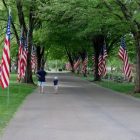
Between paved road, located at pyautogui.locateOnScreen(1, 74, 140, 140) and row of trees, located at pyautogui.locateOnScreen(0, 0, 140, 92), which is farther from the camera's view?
row of trees, located at pyautogui.locateOnScreen(0, 0, 140, 92)

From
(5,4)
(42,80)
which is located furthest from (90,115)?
(5,4)

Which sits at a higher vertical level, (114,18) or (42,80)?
(114,18)

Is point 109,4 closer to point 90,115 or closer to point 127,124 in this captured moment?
point 90,115

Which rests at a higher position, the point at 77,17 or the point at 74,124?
the point at 77,17

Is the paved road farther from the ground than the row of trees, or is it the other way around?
the row of trees

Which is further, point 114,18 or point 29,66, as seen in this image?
point 29,66

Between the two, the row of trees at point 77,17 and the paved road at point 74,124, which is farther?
the row of trees at point 77,17

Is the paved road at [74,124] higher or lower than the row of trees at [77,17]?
lower

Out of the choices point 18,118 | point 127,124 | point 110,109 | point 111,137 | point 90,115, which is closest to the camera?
point 111,137

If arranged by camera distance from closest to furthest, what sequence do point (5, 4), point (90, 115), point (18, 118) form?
point (18, 118) → point (90, 115) → point (5, 4)

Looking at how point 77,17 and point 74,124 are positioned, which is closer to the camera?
point 74,124

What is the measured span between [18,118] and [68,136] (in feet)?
13.4

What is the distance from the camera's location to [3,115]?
617 inches

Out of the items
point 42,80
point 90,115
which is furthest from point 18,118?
point 42,80
